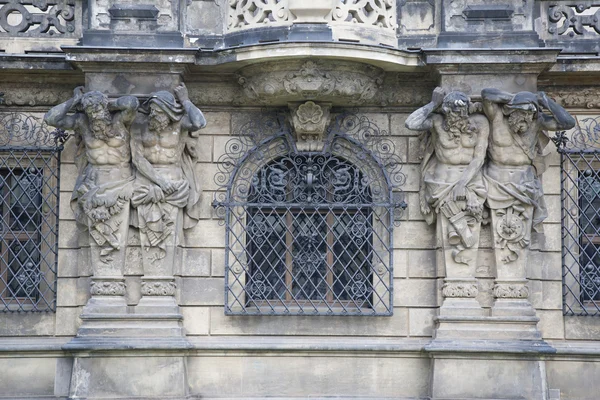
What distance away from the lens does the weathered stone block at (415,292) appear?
550 inches

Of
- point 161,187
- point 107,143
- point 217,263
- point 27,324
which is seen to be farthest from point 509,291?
point 27,324

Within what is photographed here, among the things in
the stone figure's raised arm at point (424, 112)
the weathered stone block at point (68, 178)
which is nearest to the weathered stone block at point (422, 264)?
the stone figure's raised arm at point (424, 112)

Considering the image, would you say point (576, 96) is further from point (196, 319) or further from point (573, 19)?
point (196, 319)

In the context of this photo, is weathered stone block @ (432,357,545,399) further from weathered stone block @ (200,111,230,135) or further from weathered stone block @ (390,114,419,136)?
weathered stone block @ (200,111,230,135)

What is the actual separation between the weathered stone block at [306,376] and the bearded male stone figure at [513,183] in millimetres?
1357

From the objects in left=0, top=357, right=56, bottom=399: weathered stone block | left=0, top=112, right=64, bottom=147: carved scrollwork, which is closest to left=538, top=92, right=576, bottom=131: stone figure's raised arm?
left=0, top=112, right=64, bottom=147: carved scrollwork

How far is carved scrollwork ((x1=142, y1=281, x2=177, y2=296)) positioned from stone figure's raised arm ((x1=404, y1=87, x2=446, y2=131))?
329 centimetres

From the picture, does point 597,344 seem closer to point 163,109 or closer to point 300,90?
point 300,90

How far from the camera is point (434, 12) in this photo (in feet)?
45.9

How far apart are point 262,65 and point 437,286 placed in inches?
128

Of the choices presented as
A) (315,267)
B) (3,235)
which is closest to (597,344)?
(315,267)

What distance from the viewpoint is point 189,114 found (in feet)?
44.6

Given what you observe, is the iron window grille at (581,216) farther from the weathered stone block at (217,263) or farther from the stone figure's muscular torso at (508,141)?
the weathered stone block at (217,263)

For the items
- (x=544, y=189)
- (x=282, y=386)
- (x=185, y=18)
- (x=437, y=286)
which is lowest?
(x=282, y=386)
